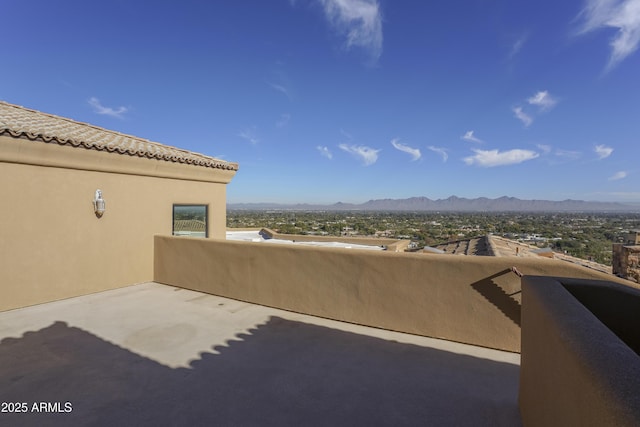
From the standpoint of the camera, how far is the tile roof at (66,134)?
7.44 meters

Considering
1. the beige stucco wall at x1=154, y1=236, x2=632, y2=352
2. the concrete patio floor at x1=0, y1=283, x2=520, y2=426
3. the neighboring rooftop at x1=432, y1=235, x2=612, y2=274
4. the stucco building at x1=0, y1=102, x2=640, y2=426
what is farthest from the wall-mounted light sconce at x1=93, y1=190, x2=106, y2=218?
the neighboring rooftop at x1=432, y1=235, x2=612, y2=274

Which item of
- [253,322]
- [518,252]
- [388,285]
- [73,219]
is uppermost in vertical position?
[73,219]

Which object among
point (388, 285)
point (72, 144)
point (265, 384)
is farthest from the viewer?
point (72, 144)

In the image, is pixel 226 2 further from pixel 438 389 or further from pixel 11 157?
pixel 438 389

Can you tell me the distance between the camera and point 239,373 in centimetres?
450

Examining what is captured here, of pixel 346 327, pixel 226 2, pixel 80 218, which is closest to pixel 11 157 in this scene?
pixel 80 218

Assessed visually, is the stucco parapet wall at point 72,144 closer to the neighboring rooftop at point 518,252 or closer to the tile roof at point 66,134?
the tile roof at point 66,134

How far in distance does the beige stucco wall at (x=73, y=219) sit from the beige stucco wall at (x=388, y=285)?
2603mm

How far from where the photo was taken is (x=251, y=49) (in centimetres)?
1938

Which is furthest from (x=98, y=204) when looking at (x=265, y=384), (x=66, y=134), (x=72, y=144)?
(x=265, y=384)

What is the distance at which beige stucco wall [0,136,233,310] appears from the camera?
722 cm

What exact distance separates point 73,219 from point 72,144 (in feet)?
6.14

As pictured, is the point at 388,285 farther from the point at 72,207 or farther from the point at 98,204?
the point at 72,207

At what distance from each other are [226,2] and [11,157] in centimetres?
1304
